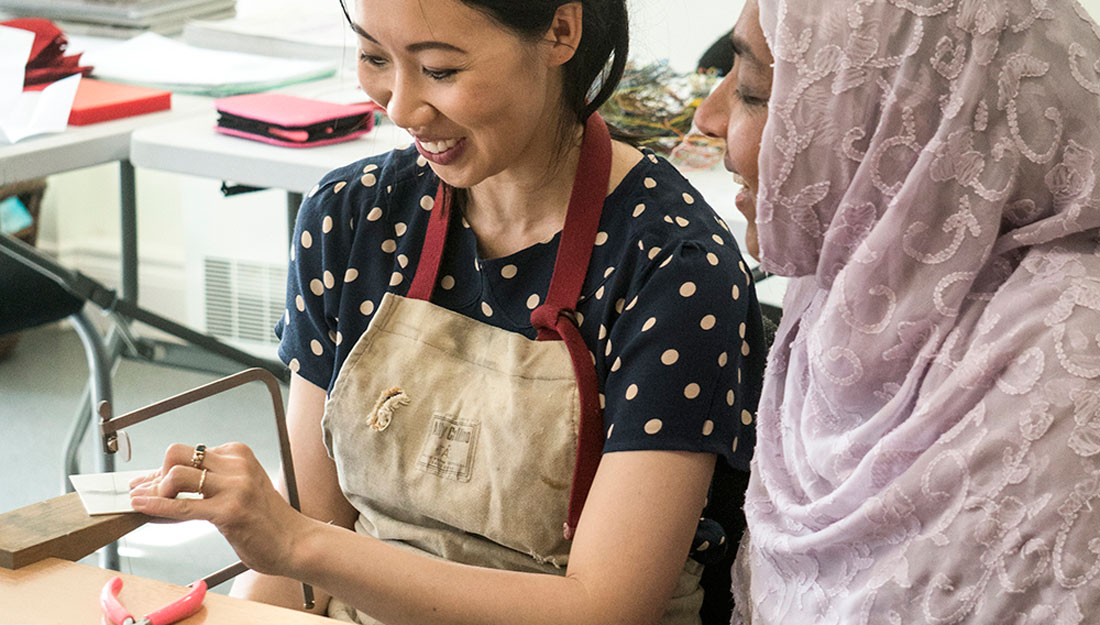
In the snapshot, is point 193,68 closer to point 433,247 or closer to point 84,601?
point 433,247

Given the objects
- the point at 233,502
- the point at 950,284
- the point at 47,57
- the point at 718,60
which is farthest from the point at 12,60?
the point at 950,284

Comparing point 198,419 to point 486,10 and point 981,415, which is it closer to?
point 486,10

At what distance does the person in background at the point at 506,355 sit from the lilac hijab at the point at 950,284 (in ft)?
0.48

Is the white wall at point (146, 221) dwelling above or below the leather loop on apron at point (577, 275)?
below

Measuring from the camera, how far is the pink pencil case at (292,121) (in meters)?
2.28

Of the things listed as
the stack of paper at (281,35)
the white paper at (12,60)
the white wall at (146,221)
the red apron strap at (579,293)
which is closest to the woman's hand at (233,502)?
the red apron strap at (579,293)

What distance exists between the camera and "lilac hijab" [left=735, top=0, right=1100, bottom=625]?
3.39 feet

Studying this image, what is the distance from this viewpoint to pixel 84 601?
99 cm

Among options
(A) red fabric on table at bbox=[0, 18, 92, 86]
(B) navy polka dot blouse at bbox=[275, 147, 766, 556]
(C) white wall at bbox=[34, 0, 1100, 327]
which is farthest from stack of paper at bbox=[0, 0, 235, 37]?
(B) navy polka dot blouse at bbox=[275, 147, 766, 556]

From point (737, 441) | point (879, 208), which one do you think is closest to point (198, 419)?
point (737, 441)

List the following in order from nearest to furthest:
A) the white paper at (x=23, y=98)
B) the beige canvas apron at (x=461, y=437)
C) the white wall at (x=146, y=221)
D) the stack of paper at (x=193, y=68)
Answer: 1. the beige canvas apron at (x=461, y=437)
2. the white paper at (x=23, y=98)
3. the stack of paper at (x=193, y=68)
4. the white wall at (x=146, y=221)

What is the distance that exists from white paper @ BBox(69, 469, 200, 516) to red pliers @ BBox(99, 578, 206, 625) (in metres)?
0.09

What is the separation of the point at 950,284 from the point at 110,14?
2.61 m

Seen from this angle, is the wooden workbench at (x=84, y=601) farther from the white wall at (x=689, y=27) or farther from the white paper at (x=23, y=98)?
the white wall at (x=689, y=27)
